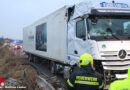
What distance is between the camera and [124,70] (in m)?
5.70

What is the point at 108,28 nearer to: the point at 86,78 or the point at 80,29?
the point at 80,29

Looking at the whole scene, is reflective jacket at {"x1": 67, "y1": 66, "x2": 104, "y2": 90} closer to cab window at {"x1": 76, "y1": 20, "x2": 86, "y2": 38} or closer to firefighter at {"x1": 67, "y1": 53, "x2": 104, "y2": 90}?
firefighter at {"x1": 67, "y1": 53, "x2": 104, "y2": 90}

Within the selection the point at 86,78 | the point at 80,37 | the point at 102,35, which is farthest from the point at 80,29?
the point at 86,78

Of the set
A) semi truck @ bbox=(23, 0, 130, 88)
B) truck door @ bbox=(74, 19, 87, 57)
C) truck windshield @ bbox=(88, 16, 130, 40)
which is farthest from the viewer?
truck door @ bbox=(74, 19, 87, 57)

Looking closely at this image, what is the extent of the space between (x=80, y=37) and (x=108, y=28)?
1.13m

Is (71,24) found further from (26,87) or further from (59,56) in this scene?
(26,87)

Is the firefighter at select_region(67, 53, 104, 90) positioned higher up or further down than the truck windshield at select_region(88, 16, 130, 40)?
further down

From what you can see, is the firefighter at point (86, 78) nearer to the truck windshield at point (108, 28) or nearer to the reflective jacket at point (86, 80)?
the reflective jacket at point (86, 80)

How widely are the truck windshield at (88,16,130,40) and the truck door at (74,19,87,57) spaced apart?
328 mm

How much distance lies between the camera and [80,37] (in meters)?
6.67

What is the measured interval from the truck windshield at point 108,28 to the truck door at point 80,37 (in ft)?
1.07

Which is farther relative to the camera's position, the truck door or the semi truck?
the truck door

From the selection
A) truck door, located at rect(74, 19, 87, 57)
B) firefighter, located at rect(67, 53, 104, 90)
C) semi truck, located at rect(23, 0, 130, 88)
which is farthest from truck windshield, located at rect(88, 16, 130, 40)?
firefighter, located at rect(67, 53, 104, 90)

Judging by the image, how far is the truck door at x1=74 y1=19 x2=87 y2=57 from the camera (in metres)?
6.27
